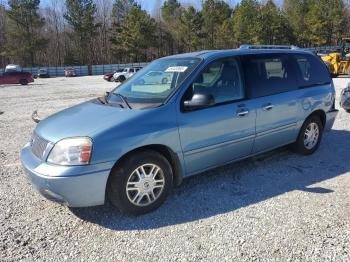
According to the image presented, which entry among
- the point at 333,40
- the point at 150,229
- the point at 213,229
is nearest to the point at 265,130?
the point at 213,229

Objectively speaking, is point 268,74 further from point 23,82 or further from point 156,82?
point 23,82

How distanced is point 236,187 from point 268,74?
1646 mm

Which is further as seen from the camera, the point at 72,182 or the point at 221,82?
the point at 221,82

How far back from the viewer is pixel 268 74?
511 centimetres

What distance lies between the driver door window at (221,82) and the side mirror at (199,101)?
15 centimetres

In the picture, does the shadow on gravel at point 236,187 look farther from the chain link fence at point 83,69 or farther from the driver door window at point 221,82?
the chain link fence at point 83,69

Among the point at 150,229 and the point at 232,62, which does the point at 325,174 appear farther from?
the point at 150,229

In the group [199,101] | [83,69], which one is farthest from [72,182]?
[83,69]

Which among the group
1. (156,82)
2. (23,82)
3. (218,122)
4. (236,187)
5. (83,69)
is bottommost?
(23,82)

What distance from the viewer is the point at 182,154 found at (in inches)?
163

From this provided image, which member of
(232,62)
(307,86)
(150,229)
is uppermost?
(232,62)

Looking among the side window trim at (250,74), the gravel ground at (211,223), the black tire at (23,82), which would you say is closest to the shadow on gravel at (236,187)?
the gravel ground at (211,223)

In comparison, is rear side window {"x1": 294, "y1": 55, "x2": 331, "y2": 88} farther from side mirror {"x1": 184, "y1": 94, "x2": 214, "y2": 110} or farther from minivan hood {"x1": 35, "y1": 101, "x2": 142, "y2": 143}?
minivan hood {"x1": 35, "y1": 101, "x2": 142, "y2": 143}

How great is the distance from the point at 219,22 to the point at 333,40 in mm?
23041
